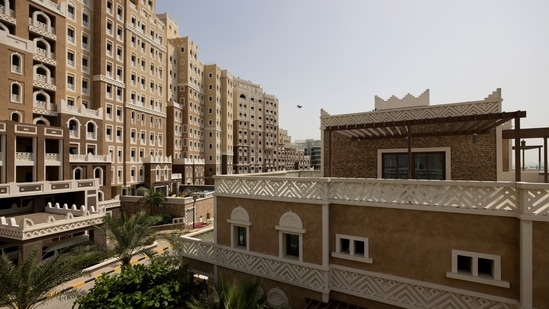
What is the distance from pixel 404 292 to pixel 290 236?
12.5 feet

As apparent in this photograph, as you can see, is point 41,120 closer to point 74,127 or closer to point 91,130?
point 74,127

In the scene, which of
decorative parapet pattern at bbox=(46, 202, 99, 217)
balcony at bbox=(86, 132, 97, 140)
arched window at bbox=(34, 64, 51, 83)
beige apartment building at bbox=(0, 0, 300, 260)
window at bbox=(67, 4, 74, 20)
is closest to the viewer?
decorative parapet pattern at bbox=(46, 202, 99, 217)

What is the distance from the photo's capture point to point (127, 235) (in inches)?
579

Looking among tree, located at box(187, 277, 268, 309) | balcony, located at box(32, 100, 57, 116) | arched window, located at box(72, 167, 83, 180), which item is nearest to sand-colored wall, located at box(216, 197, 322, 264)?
tree, located at box(187, 277, 268, 309)

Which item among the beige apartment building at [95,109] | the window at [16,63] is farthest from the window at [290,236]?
the window at [16,63]

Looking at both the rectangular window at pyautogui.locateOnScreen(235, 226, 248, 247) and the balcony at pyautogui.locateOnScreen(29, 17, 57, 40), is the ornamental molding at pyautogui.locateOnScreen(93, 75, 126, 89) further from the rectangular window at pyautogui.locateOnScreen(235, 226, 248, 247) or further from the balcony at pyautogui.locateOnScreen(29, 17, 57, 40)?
the rectangular window at pyautogui.locateOnScreen(235, 226, 248, 247)

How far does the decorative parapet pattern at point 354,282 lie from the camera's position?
6809 millimetres

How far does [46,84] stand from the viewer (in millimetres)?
28531

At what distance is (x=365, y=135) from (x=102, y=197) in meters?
34.9

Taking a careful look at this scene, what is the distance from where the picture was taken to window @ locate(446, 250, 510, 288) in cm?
647

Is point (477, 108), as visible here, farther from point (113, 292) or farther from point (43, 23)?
point (43, 23)

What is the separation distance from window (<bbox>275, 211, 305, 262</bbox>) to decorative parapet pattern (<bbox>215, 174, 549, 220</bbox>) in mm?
676

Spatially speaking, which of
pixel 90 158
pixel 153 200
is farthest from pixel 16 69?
pixel 153 200

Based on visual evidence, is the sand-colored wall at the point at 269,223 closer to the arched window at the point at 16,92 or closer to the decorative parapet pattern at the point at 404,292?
the decorative parapet pattern at the point at 404,292
